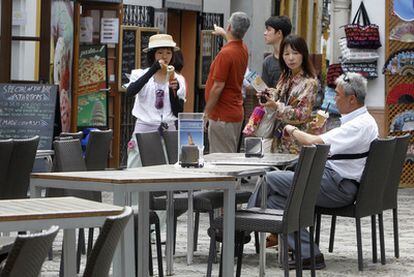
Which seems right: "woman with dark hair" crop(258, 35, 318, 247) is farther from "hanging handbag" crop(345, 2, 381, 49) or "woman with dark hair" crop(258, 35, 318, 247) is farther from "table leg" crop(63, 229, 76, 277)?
"hanging handbag" crop(345, 2, 381, 49)

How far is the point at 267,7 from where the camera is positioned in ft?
95.7

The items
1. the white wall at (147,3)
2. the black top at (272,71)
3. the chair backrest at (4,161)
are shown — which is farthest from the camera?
the white wall at (147,3)

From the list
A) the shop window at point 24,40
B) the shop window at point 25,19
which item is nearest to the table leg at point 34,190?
the shop window at point 24,40

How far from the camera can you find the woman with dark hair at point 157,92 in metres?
11.8

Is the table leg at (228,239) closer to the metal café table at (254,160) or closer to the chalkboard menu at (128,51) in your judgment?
the metal café table at (254,160)

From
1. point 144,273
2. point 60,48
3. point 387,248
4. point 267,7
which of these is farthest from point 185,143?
point 267,7

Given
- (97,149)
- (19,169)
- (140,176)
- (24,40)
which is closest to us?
(140,176)

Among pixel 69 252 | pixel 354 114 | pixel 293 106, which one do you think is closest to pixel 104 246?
pixel 69 252

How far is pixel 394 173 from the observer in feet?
36.1

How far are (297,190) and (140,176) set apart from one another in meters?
1.40

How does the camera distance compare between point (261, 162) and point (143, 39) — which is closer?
point (261, 162)

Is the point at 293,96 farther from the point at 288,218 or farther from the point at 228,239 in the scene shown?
the point at 228,239

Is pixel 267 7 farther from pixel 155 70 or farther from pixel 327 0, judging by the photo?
pixel 155 70

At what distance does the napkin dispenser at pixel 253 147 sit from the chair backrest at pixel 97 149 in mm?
1000
